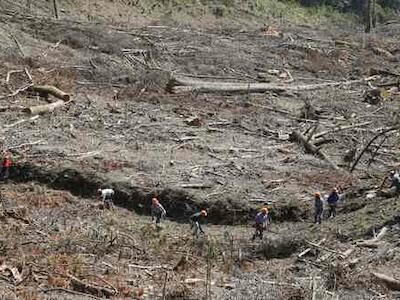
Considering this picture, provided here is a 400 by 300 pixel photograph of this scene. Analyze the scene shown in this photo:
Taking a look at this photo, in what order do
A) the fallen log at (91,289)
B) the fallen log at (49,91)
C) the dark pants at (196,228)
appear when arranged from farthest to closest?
the fallen log at (49,91) < the dark pants at (196,228) < the fallen log at (91,289)

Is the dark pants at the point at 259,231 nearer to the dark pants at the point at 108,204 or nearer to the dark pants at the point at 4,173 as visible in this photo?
the dark pants at the point at 108,204

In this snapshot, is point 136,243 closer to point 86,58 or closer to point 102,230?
point 102,230

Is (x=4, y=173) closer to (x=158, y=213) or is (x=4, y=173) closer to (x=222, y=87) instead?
(x=158, y=213)

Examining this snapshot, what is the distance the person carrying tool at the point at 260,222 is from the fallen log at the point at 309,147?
385 cm

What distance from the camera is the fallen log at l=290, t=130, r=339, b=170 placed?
53.4ft

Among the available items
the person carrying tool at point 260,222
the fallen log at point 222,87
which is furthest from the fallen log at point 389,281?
the fallen log at point 222,87

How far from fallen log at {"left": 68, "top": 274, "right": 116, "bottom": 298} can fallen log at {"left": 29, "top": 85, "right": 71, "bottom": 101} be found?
10.6 meters

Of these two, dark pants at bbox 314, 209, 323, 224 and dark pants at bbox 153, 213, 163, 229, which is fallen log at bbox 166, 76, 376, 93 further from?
dark pants at bbox 314, 209, 323, 224

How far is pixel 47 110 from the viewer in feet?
59.0

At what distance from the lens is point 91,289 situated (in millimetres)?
9000

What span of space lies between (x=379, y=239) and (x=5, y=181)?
7817 millimetres

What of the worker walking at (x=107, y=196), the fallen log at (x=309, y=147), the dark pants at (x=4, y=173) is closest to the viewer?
the worker walking at (x=107, y=196)

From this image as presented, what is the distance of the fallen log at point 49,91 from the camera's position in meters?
19.0

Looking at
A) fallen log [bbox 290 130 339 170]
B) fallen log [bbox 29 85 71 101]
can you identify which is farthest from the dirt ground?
fallen log [bbox 29 85 71 101]
